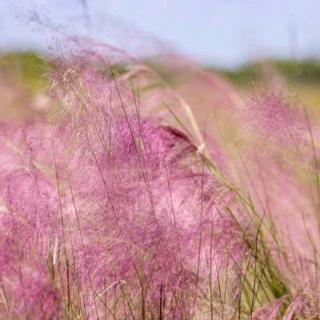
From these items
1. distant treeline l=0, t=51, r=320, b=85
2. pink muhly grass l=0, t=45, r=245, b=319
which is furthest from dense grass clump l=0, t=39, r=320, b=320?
distant treeline l=0, t=51, r=320, b=85

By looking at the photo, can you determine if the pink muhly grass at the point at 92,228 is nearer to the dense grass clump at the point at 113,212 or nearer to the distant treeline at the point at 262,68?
the dense grass clump at the point at 113,212

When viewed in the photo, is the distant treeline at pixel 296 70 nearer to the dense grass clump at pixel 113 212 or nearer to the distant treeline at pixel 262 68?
the distant treeline at pixel 262 68

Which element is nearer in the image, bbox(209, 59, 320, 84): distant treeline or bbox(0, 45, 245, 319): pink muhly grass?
bbox(0, 45, 245, 319): pink muhly grass

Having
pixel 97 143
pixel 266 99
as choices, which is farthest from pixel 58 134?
pixel 266 99

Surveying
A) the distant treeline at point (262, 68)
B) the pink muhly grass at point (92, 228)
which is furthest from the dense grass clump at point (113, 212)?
the distant treeline at point (262, 68)

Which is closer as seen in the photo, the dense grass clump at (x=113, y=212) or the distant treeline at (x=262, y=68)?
A: the dense grass clump at (x=113, y=212)

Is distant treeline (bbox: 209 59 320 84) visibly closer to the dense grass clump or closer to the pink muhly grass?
the dense grass clump

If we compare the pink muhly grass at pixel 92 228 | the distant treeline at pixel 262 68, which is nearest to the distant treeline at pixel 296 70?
the distant treeline at pixel 262 68

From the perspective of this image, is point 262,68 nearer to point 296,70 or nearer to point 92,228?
point 296,70

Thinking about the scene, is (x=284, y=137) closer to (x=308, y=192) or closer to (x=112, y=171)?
(x=112, y=171)

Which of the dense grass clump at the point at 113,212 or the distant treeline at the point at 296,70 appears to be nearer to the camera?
the dense grass clump at the point at 113,212

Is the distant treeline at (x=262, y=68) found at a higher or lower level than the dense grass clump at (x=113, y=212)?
higher

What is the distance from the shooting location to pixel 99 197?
1.36 meters

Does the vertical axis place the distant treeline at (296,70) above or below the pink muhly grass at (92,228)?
above
